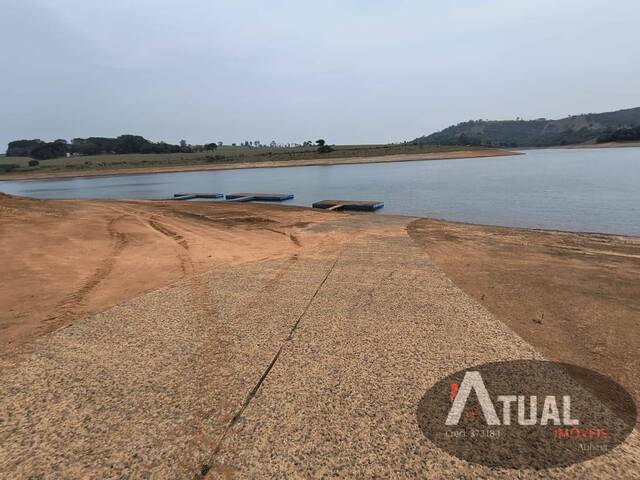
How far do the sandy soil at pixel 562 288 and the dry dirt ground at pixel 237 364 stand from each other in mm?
367

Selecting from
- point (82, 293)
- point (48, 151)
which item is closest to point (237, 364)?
point (82, 293)

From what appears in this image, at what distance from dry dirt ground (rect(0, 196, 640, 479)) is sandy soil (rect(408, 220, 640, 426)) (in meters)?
0.37

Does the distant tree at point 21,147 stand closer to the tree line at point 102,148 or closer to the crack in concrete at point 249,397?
the tree line at point 102,148

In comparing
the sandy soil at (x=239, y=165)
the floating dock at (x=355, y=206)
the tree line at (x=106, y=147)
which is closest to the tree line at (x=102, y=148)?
the tree line at (x=106, y=147)

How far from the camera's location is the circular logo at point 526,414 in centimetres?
330

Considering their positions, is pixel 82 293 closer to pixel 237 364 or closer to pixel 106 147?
pixel 237 364

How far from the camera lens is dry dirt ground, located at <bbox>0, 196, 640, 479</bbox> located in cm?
331

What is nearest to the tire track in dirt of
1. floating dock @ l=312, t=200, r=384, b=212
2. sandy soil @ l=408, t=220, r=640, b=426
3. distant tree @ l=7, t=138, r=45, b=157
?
sandy soil @ l=408, t=220, r=640, b=426

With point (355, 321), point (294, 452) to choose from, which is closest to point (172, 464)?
point (294, 452)

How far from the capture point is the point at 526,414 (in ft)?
12.4

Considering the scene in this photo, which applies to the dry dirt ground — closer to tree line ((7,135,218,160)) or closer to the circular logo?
the circular logo

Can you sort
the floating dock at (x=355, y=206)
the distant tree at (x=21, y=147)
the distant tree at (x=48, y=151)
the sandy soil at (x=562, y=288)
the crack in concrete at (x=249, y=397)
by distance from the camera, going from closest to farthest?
the crack in concrete at (x=249, y=397), the sandy soil at (x=562, y=288), the floating dock at (x=355, y=206), the distant tree at (x=48, y=151), the distant tree at (x=21, y=147)

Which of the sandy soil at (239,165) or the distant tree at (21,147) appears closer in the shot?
the sandy soil at (239,165)

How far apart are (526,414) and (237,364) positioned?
3.44 m
